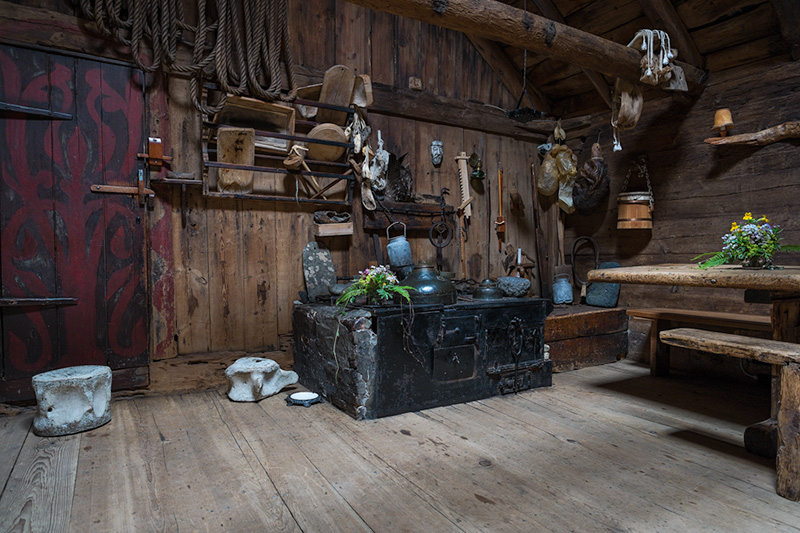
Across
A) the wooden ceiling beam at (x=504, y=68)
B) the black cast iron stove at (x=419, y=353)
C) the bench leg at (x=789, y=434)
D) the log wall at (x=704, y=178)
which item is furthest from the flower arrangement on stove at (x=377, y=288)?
the wooden ceiling beam at (x=504, y=68)

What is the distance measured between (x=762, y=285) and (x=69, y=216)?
3564mm

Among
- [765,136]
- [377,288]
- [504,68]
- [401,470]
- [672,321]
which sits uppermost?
[504,68]

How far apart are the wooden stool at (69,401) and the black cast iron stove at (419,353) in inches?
46.4

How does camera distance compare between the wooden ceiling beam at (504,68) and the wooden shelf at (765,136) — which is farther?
the wooden ceiling beam at (504,68)

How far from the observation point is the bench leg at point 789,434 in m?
1.73

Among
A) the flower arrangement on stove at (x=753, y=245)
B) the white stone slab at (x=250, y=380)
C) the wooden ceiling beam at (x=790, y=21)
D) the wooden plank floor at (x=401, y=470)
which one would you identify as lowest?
the wooden plank floor at (x=401, y=470)

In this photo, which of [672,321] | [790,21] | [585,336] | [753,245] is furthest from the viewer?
[585,336]

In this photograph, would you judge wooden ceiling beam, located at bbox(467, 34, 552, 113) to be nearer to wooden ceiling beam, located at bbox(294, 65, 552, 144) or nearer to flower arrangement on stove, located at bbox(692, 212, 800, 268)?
wooden ceiling beam, located at bbox(294, 65, 552, 144)

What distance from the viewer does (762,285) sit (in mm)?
1973

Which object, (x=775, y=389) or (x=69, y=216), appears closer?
(x=775, y=389)

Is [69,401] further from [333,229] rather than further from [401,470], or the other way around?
[333,229]

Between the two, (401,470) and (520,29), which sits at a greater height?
(520,29)

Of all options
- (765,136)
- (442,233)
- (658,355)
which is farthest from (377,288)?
(765,136)

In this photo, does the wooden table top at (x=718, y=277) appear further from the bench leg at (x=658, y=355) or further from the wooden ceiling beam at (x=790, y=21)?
the wooden ceiling beam at (x=790, y=21)
